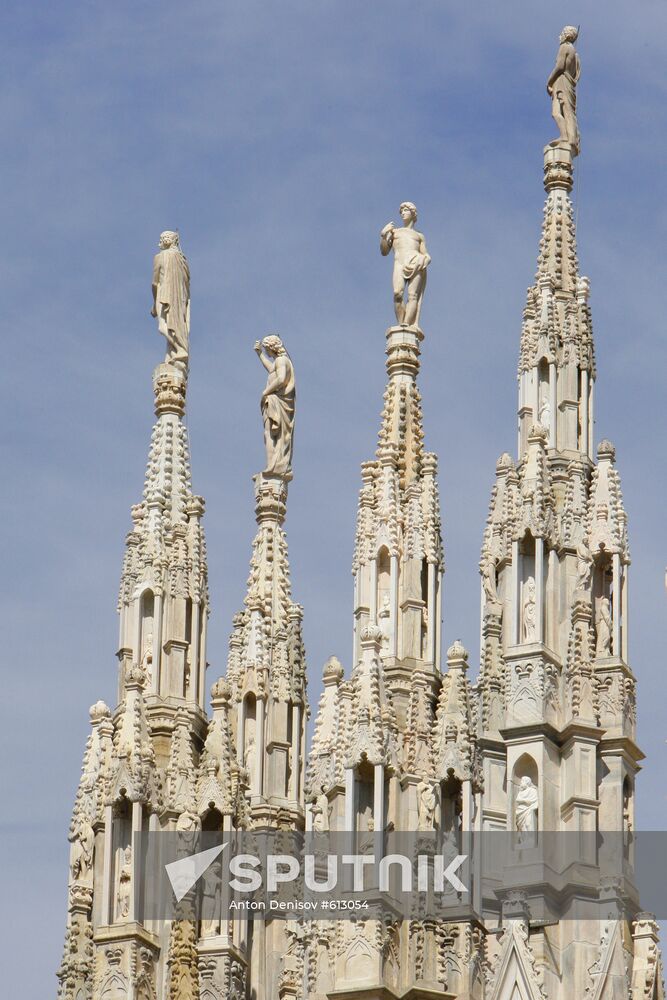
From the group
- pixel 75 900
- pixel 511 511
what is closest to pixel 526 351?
pixel 511 511

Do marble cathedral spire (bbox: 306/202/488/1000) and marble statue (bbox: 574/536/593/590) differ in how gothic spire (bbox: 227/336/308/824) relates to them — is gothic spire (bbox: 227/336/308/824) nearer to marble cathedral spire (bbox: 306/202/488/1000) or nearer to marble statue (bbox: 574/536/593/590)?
marble cathedral spire (bbox: 306/202/488/1000)

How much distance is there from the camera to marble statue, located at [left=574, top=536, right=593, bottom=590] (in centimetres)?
5147

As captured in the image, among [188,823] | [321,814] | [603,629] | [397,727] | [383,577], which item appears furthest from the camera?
[603,629]

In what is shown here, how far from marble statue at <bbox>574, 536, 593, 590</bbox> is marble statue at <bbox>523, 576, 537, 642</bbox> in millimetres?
743

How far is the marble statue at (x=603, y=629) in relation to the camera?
2023 inches

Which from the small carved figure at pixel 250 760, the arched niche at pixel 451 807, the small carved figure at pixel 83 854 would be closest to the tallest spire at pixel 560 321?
the small carved figure at pixel 250 760

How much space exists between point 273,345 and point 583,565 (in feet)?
25.7

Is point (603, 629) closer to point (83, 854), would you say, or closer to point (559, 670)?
point (559, 670)

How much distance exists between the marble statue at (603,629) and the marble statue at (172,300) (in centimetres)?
916

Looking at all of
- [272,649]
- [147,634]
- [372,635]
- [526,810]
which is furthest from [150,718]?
[372,635]

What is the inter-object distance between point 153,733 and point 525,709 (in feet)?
19.5

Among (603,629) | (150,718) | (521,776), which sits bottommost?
(521,776)

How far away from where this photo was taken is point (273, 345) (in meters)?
57.1

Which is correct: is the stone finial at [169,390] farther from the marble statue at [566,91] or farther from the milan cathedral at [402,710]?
the marble statue at [566,91]
